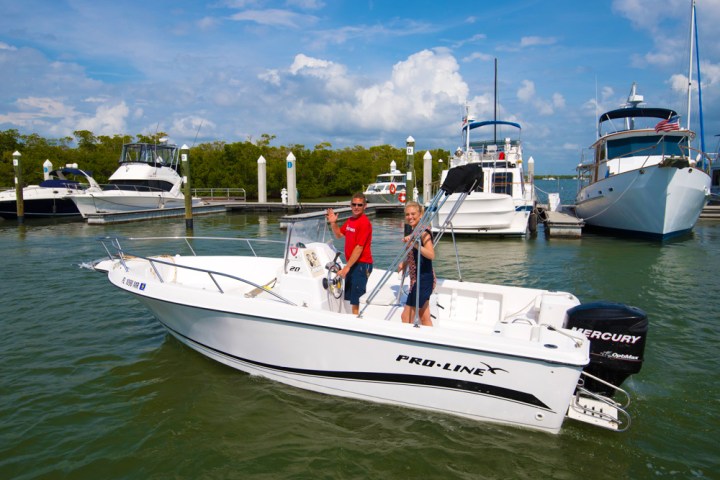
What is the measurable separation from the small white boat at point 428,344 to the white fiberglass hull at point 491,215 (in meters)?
11.8

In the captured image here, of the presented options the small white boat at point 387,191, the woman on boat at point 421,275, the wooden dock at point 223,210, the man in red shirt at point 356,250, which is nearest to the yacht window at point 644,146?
the wooden dock at point 223,210

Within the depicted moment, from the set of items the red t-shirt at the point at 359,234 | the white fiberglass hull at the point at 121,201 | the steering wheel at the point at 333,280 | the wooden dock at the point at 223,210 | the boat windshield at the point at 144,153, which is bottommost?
the steering wheel at the point at 333,280

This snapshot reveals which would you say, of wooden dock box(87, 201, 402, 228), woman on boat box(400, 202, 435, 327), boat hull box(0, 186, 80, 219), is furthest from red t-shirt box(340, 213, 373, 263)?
boat hull box(0, 186, 80, 219)

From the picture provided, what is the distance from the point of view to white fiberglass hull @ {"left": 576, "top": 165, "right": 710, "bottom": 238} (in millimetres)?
15195

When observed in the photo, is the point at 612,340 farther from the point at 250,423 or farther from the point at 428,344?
the point at 250,423

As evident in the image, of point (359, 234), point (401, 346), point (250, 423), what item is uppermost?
point (359, 234)

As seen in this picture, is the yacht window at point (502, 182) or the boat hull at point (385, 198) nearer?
the yacht window at point (502, 182)

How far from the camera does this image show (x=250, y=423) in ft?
14.5

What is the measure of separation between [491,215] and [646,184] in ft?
17.0

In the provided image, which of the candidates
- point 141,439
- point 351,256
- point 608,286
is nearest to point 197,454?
point 141,439

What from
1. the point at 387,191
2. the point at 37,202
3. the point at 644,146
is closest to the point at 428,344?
the point at 644,146

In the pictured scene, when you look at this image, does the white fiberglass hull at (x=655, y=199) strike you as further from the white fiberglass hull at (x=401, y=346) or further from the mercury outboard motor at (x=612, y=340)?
the mercury outboard motor at (x=612, y=340)

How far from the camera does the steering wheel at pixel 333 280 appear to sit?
17.2ft

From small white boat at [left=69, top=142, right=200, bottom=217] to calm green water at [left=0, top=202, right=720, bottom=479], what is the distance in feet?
55.3
